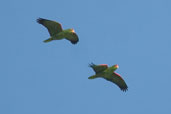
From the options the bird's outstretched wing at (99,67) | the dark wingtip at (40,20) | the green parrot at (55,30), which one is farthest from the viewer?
the dark wingtip at (40,20)

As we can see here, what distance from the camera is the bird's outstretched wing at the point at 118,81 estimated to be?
40.4 metres

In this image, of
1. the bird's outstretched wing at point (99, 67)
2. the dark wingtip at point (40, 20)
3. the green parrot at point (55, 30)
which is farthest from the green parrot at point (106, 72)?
the dark wingtip at point (40, 20)

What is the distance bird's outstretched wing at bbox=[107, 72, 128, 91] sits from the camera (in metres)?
40.4

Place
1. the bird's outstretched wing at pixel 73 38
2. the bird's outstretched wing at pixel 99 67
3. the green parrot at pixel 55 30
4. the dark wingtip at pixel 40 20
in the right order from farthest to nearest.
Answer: the bird's outstretched wing at pixel 73 38 < the dark wingtip at pixel 40 20 < the green parrot at pixel 55 30 < the bird's outstretched wing at pixel 99 67

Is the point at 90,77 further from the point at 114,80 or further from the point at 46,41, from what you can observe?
the point at 46,41

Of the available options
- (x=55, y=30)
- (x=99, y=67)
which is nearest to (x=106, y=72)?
(x=99, y=67)

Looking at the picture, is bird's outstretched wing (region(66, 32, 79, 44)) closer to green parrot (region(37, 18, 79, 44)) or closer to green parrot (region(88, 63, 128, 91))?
green parrot (region(37, 18, 79, 44))

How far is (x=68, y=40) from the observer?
45.8 metres

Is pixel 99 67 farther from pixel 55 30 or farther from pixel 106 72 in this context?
pixel 55 30

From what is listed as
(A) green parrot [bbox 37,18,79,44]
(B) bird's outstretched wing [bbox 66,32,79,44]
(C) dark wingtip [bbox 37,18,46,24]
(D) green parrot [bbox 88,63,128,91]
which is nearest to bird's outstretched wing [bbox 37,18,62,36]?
(A) green parrot [bbox 37,18,79,44]

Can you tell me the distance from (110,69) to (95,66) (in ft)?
4.04

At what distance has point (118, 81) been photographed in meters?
41.1

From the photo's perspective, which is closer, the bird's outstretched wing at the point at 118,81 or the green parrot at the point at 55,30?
the bird's outstretched wing at the point at 118,81

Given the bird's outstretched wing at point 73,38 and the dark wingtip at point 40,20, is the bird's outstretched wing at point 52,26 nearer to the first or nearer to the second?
the dark wingtip at point 40,20
